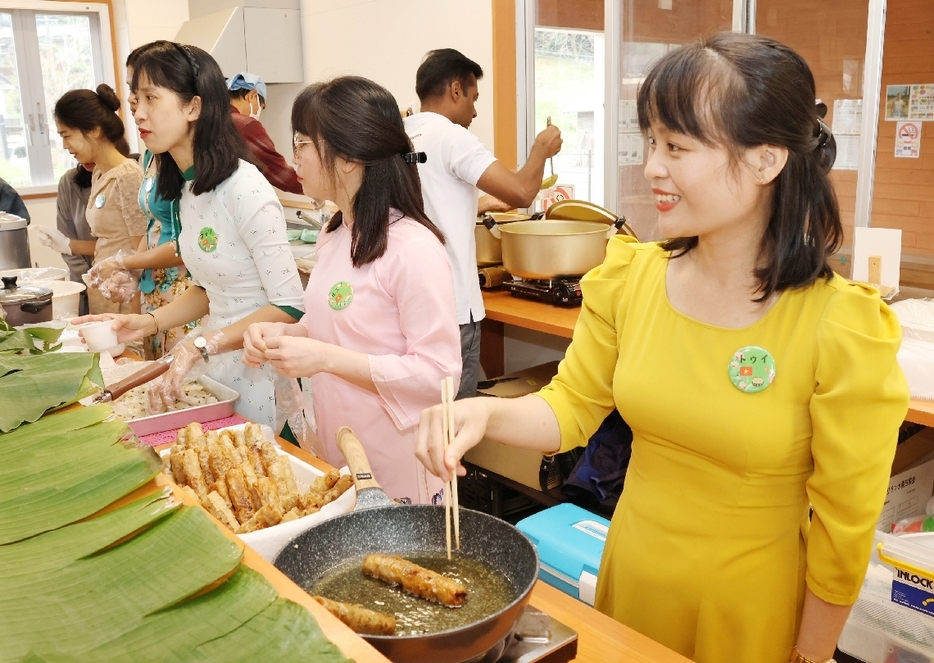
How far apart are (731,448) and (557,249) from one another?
7.17 ft

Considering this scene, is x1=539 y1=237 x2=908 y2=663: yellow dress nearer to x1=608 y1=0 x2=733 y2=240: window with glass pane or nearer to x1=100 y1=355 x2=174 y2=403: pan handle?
x1=100 y1=355 x2=174 y2=403: pan handle

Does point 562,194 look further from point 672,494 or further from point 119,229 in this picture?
point 672,494

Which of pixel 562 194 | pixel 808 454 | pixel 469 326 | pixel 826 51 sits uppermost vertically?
pixel 826 51

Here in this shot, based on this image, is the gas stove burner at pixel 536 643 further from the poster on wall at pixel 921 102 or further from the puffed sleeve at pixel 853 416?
the poster on wall at pixel 921 102

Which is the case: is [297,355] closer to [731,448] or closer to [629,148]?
[731,448]

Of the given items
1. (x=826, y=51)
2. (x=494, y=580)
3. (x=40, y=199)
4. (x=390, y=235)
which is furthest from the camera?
(x=40, y=199)

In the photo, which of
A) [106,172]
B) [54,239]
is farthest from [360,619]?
[54,239]

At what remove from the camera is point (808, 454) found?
1.35 m

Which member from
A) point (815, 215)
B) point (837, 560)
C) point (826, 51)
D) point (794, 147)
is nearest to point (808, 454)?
point (837, 560)

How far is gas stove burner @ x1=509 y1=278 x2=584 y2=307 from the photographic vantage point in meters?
3.43

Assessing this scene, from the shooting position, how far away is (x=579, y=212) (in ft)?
12.2

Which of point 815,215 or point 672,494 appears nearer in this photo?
point 815,215

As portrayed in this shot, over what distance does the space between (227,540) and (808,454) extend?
93cm

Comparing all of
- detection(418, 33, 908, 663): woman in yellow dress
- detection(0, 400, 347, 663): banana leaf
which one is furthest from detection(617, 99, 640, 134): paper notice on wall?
detection(0, 400, 347, 663): banana leaf
